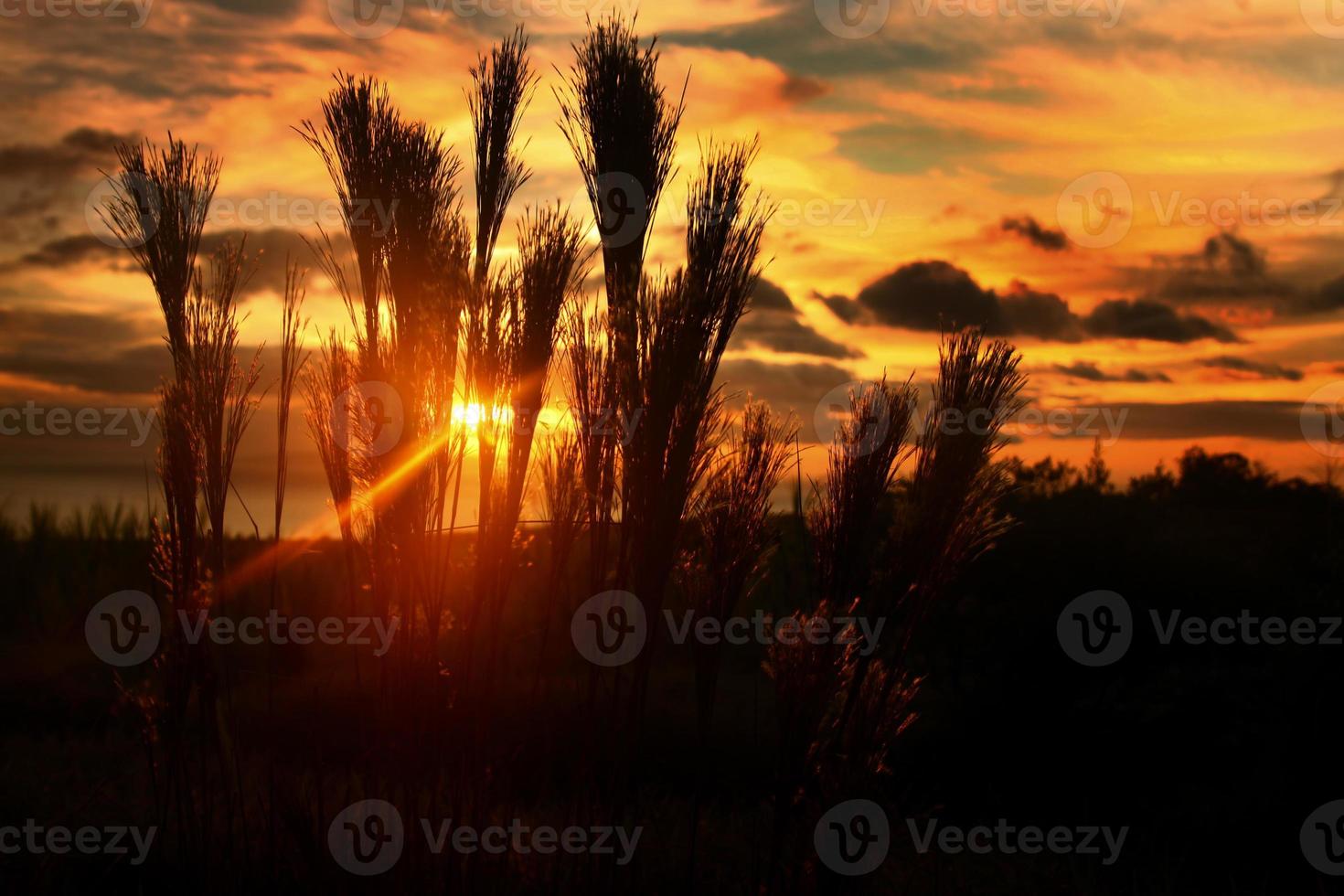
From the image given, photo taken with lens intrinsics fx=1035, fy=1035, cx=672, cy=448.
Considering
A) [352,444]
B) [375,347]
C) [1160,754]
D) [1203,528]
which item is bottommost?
[1160,754]

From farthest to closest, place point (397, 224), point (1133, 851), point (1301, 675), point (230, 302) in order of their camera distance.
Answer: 1. point (1301, 675)
2. point (1133, 851)
3. point (230, 302)
4. point (397, 224)

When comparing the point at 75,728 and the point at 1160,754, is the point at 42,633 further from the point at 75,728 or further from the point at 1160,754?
the point at 1160,754

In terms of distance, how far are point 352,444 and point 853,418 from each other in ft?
5.07

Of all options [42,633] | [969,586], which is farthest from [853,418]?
[42,633]

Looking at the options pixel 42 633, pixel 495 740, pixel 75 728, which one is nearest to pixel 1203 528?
pixel 495 740

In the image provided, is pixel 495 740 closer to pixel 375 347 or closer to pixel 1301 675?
pixel 375 347

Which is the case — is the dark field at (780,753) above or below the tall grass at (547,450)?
below

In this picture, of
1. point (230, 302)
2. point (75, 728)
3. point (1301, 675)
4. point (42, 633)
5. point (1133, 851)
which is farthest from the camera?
point (42, 633)

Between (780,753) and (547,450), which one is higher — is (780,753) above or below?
below

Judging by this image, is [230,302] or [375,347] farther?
[230,302]

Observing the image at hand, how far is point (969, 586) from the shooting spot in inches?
286

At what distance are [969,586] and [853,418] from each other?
4.38m

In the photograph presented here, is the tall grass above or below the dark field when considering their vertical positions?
above

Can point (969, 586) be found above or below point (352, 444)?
below
